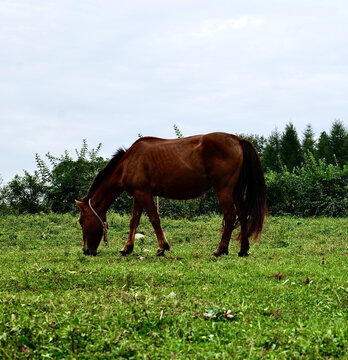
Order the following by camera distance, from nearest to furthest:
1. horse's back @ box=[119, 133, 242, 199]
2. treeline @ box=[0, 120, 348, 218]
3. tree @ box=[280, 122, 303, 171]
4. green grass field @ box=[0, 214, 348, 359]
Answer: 1. green grass field @ box=[0, 214, 348, 359]
2. horse's back @ box=[119, 133, 242, 199]
3. treeline @ box=[0, 120, 348, 218]
4. tree @ box=[280, 122, 303, 171]

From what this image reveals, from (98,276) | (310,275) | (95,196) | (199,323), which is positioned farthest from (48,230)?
(199,323)

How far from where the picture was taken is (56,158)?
19.8m

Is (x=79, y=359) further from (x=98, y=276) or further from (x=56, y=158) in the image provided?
(x=56, y=158)

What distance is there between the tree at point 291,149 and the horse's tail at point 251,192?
30.2 m

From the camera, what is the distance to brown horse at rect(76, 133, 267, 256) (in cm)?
796

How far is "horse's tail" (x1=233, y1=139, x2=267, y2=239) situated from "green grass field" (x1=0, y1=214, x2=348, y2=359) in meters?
0.63

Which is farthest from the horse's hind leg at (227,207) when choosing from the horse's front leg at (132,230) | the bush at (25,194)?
the bush at (25,194)

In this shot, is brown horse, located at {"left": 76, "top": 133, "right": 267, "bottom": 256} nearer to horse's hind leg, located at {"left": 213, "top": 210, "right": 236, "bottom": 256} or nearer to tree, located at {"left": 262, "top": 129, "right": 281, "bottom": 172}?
horse's hind leg, located at {"left": 213, "top": 210, "right": 236, "bottom": 256}

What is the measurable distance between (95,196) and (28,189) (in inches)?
413

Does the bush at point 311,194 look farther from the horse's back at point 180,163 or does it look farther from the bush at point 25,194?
the horse's back at point 180,163

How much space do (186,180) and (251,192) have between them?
1208 mm

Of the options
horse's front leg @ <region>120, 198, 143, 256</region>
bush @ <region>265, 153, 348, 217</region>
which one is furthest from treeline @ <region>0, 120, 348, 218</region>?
horse's front leg @ <region>120, 198, 143, 256</region>

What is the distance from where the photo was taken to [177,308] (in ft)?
13.6

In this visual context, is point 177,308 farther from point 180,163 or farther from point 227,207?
point 180,163
